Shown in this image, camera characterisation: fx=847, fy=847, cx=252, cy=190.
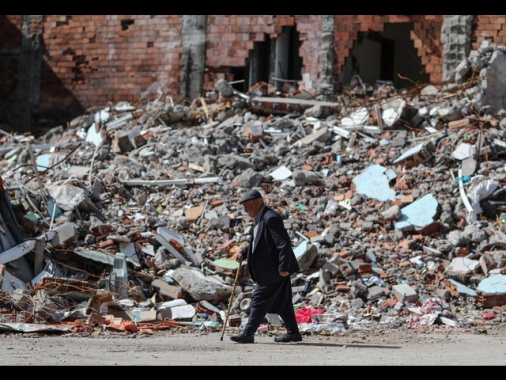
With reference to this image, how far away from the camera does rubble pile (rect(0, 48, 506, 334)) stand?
945 cm

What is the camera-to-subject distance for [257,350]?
6.74m

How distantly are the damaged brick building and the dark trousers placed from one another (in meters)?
10.4

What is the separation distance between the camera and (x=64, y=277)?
9.71 m

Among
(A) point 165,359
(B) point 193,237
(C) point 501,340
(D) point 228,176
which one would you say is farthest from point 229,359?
(D) point 228,176

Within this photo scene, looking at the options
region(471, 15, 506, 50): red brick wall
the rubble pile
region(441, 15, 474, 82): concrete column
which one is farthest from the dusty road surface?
region(471, 15, 506, 50): red brick wall

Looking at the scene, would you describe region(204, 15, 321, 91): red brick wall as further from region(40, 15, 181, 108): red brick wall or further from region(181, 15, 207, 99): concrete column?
region(40, 15, 181, 108): red brick wall

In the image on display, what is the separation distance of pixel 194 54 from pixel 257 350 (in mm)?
12317

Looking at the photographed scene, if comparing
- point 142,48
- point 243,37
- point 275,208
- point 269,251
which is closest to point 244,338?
point 269,251

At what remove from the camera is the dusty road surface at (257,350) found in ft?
19.5

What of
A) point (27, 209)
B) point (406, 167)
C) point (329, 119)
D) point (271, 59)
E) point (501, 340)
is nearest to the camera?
point (501, 340)

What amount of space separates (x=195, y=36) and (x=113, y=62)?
2.06m

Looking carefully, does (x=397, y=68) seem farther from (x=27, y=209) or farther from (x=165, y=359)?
(x=165, y=359)

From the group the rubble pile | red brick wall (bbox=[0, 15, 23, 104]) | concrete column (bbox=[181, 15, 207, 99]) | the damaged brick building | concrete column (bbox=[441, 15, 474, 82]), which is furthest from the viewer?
red brick wall (bbox=[0, 15, 23, 104])

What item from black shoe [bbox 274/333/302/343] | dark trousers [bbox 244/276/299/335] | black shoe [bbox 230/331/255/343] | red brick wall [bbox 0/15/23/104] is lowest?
black shoe [bbox 274/333/302/343]
